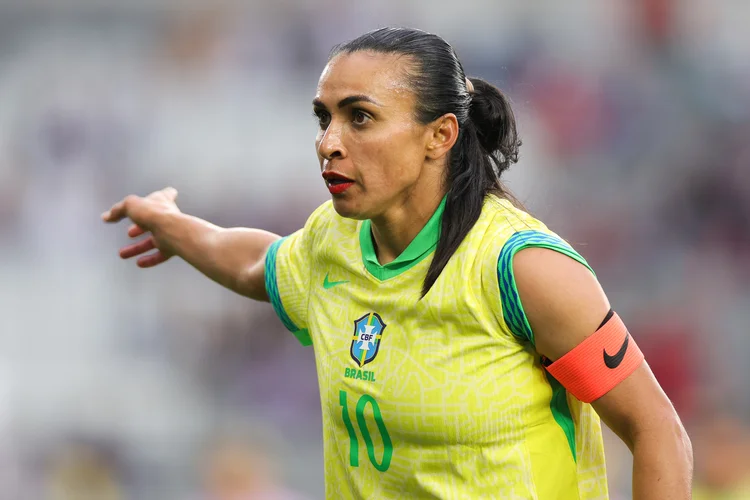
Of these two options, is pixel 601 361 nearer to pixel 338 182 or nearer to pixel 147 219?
pixel 338 182

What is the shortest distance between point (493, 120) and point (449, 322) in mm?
600

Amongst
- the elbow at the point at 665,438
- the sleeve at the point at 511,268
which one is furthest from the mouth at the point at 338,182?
the elbow at the point at 665,438

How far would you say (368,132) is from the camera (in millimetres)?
2516

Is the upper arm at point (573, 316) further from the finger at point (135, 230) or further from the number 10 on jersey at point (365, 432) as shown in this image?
the finger at point (135, 230)

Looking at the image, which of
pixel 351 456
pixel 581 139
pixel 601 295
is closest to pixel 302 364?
pixel 581 139

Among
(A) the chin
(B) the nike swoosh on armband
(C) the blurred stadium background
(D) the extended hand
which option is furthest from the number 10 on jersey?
(C) the blurred stadium background

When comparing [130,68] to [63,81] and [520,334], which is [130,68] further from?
[520,334]

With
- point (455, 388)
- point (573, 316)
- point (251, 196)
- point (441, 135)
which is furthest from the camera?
point (251, 196)

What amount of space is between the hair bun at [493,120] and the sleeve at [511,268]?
0.44 m

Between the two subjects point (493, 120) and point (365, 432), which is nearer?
point (365, 432)

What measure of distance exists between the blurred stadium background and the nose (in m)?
3.81

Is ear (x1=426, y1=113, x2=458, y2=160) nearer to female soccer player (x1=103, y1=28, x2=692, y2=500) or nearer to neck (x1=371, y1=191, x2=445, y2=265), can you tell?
female soccer player (x1=103, y1=28, x2=692, y2=500)

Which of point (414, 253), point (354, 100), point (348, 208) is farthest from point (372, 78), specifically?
point (414, 253)

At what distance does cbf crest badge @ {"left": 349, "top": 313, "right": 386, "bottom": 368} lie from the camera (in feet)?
8.40
